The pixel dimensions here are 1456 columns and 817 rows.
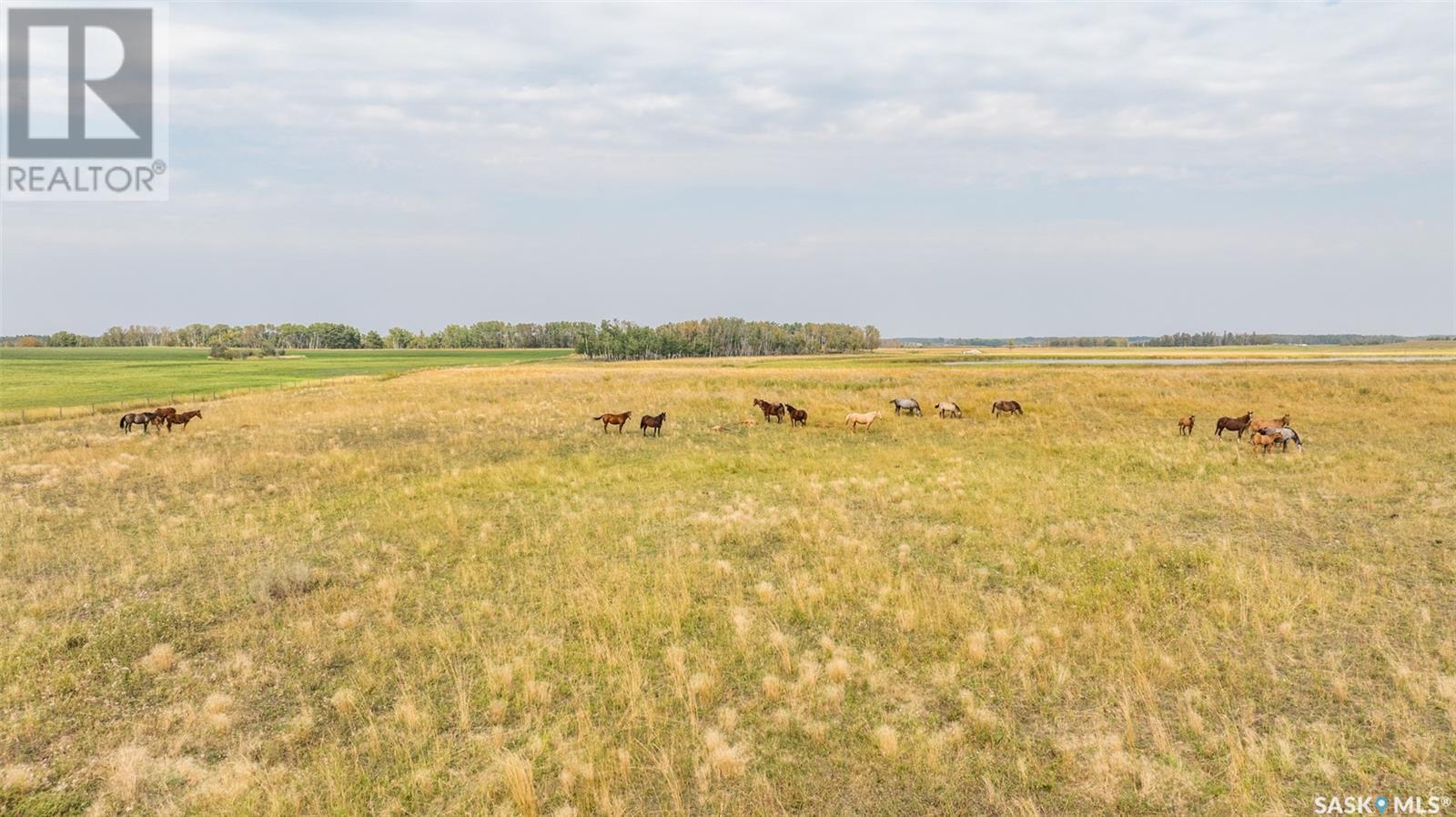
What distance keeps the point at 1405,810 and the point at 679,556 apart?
8.99 m

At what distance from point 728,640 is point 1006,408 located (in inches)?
1062

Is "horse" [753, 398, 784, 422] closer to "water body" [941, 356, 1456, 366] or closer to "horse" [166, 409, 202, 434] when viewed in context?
"horse" [166, 409, 202, 434]

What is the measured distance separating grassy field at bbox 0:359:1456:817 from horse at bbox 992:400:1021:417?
40.4ft

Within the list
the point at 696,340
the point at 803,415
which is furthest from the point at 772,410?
the point at 696,340

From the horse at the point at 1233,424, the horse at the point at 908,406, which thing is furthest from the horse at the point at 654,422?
the horse at the point at 1233,424

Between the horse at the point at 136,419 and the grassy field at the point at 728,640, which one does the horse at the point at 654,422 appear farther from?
the horse at the point at 136,419

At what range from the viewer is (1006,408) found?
101 ft

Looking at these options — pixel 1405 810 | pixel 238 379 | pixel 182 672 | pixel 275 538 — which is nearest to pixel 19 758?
pixel 182 672

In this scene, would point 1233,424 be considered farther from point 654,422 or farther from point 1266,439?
point 654,422

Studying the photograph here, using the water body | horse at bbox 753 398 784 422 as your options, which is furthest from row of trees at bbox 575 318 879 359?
horse at bbox 753 398 784 422

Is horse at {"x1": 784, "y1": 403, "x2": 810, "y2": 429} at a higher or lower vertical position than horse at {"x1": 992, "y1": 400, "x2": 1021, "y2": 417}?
lower

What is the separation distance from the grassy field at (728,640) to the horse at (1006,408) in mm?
12327

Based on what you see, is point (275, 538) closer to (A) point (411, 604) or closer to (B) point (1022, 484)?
(A) point (411, 604)

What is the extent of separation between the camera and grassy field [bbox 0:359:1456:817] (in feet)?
18.2
